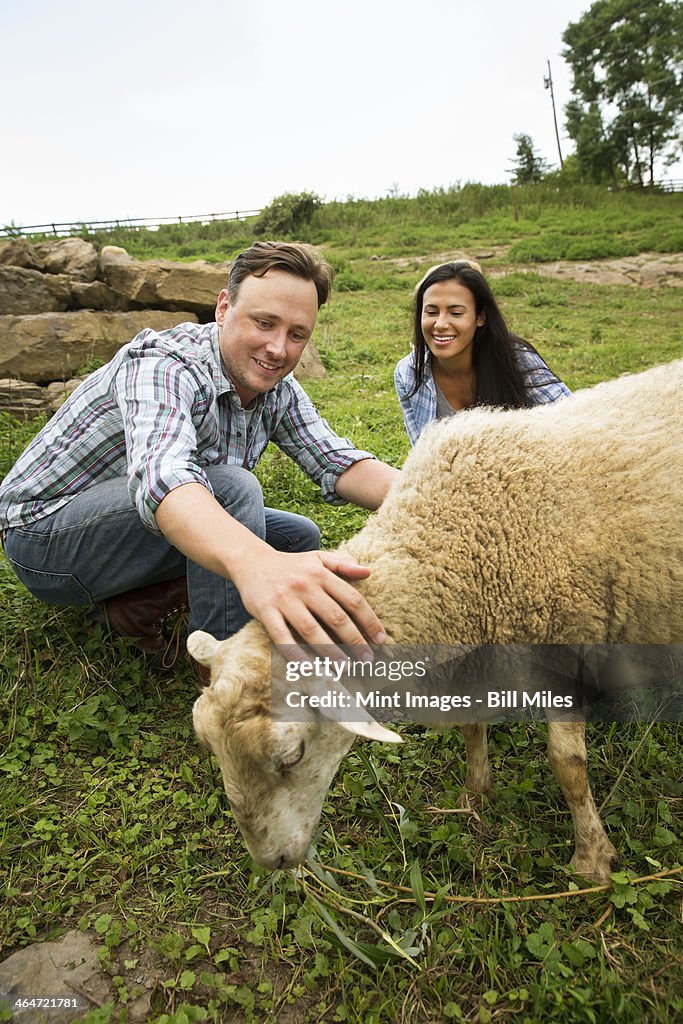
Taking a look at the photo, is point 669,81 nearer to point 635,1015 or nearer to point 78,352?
point 78,352

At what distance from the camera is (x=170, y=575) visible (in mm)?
2584

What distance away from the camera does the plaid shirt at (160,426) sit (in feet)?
7.00

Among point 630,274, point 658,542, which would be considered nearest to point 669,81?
point 630,274

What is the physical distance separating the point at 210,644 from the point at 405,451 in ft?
11.5

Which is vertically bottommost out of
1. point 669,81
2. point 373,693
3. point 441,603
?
point 373,693

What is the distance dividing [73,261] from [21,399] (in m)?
2.69

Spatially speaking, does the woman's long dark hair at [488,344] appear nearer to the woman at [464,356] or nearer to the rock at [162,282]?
the woman at [464,356]

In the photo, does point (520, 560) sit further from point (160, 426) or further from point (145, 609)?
point (145, 609)

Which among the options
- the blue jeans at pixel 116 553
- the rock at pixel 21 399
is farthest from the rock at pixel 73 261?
the blue jeans at pixel 116 553

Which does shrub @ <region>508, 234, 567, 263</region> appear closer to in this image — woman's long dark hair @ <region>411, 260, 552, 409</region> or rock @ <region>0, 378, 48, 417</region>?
rock @ <region>0, 378, 48, 417</region>

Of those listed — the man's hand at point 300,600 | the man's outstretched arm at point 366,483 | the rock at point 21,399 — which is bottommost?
the man's outstretched arm at point 366,483

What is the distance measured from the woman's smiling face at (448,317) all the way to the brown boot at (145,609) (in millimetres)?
1795

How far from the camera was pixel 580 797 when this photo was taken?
193 cm

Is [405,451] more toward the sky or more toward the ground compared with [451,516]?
more toward the ground
